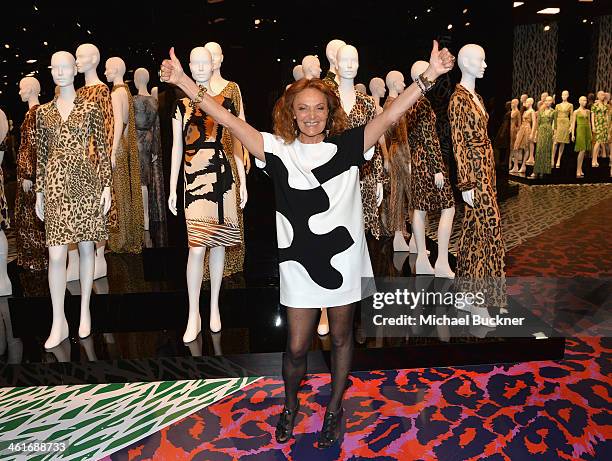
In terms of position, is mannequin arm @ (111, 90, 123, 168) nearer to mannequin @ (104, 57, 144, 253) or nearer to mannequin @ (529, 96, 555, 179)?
mannequin @ (104, 57, 144, 253)

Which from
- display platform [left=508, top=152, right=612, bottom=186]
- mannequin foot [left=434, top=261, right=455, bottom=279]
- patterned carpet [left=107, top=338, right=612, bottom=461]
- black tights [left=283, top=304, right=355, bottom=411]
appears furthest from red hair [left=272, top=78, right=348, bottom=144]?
display platform [left=508, top=152, right=612, bottom=186]

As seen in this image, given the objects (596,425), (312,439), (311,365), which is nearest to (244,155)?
(311,365)

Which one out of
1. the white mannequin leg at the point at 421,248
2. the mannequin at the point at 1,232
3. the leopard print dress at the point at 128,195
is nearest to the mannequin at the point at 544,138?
the white mannequin leg at the point at 421,248

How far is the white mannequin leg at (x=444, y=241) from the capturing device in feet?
15.6

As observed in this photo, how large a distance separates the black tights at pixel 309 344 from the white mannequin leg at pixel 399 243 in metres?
3.17

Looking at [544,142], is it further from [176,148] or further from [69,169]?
[69,169]

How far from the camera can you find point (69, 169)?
11.7ft

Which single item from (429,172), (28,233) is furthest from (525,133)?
(28,233)

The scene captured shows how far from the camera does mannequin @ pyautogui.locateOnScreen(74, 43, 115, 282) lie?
4.23 meters

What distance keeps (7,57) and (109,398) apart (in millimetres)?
4660

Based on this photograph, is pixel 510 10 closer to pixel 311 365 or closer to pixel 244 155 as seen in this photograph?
pixel 244 155

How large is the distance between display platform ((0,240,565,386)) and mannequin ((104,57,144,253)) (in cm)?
110

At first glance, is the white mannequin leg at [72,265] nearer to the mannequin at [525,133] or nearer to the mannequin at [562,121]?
the mannequin at [562,121]

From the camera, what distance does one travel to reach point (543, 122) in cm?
1229
